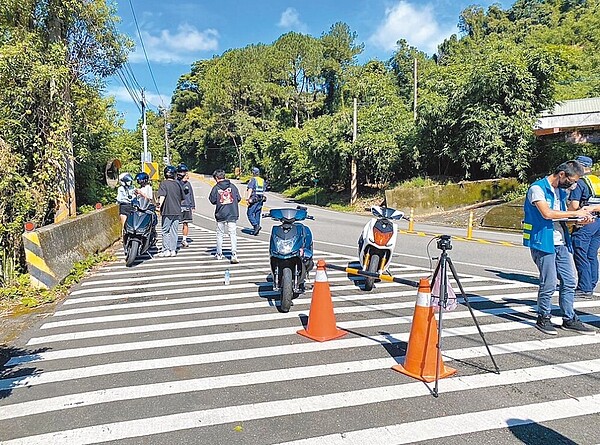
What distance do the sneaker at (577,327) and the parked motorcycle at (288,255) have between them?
11.2ft

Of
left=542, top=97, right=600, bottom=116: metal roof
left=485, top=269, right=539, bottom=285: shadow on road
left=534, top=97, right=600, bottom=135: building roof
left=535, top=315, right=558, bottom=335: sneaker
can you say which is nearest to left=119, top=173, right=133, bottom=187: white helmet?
left=485, top=269, right=539, bottom=285: shadow on road

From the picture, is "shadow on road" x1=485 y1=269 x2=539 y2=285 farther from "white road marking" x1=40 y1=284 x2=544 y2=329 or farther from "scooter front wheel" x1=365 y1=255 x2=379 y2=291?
"scooter front wheel" x1=365 y1=255 x2=379 y2=291

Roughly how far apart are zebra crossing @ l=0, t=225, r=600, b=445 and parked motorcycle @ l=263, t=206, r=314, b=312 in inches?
12.5

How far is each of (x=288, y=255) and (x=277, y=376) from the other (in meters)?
2.38

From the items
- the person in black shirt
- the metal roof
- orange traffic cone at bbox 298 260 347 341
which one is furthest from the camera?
the metal roof

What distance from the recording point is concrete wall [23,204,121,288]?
791 centimetres

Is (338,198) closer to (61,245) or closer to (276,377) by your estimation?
(61,245)

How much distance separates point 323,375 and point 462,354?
5.12 feet

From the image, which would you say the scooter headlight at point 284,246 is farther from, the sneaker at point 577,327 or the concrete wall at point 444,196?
the concrete wall at point 444,196

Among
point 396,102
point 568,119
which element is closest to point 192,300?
point 568,119

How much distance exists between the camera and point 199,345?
5.45m

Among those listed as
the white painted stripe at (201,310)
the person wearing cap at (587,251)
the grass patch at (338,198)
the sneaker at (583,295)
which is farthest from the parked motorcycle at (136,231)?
the grass patch at (338,198)

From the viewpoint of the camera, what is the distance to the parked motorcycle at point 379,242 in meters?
7.91

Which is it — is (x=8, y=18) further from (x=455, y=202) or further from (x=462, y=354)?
(x=455, y=202)
